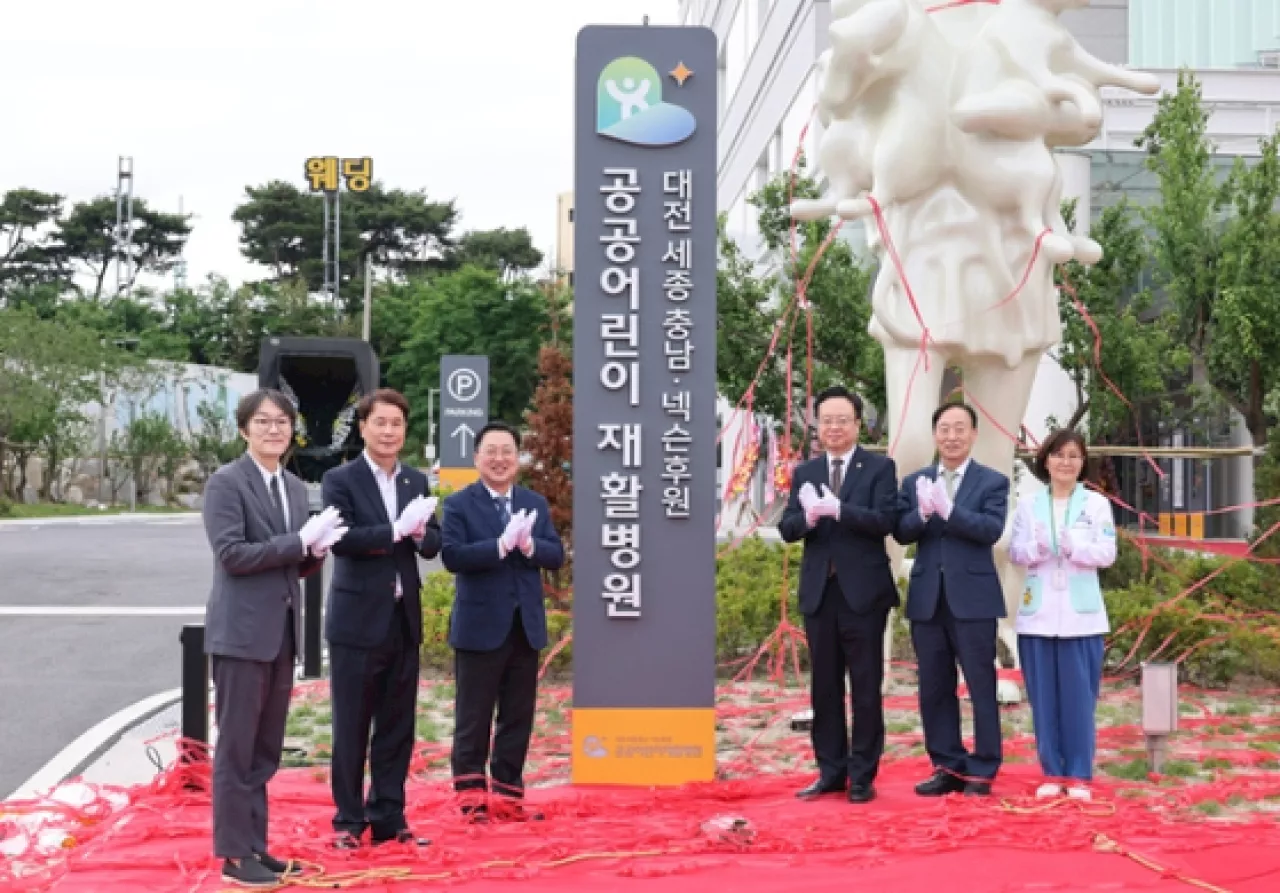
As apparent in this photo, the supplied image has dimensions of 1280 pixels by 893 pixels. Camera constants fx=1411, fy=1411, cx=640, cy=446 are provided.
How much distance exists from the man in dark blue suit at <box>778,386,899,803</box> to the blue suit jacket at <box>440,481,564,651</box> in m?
0.90

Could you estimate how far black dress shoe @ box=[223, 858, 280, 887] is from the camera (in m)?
4.01

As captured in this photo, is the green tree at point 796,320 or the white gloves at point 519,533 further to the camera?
the green tree at point 796,320

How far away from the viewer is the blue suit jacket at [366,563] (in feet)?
14.5

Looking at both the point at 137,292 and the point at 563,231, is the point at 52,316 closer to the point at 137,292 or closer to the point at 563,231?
the point at 137,292

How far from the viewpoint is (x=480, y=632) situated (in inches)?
187

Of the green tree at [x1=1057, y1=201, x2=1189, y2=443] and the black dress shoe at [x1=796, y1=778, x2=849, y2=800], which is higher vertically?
the green tree at [x1=1057, y1=201, x2=1189, y2=443]

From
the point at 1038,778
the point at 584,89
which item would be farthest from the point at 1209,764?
the point at 584,89

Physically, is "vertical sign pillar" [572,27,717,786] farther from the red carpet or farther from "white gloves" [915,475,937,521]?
"white gloves" [915,475,937,521]

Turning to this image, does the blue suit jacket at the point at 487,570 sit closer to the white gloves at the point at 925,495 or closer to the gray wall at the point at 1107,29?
the white gloves at the point at 925,495

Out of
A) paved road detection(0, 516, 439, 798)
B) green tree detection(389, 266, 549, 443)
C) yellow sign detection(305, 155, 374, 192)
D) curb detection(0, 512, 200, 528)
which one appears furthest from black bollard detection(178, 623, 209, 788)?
yellow sign detection(305, 155, 374, 192)

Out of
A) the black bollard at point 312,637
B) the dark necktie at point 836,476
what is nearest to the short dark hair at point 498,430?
the dark necktie at point 836,476

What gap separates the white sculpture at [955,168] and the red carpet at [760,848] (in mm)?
1823

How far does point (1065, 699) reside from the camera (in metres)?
4.98

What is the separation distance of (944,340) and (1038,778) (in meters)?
1.98
